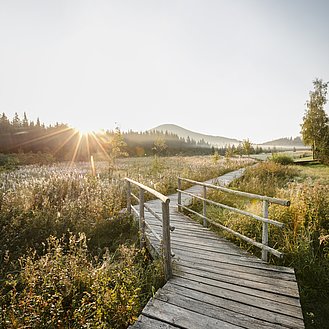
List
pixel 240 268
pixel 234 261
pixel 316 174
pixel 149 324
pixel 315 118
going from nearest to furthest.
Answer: pixel 149 324 < pixel 240 268 < pixel 234 261 < pixel 316 174 < pixel 315 118

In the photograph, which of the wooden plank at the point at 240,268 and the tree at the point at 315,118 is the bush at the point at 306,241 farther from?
the tree at the point at 315,118

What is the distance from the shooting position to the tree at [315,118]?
34094mm

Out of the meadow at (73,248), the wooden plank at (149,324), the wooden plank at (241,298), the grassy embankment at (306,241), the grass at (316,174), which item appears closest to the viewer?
the wooden plank at (149,324)

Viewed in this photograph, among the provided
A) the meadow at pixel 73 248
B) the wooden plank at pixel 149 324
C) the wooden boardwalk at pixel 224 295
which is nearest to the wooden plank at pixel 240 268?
the wooden boardwalk at pixel 224 295

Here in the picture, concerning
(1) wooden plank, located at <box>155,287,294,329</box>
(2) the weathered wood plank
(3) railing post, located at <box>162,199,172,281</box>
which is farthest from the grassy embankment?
(3) railing post, located at <box>162,199,172,281</box>

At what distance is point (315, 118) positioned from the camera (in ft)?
113

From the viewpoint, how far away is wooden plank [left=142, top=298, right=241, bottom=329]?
278cm

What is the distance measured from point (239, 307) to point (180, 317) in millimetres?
849

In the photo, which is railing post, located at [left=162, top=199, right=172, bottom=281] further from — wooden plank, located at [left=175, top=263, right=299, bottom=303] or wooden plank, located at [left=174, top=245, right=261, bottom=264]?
wooden plank, located at [left=174, top=245, right=261, bottom=264]

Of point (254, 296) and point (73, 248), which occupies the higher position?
point (254, 296)

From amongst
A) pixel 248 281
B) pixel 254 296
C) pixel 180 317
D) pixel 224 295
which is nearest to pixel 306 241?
pixel 248 281

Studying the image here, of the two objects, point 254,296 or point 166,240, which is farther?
point 166,240

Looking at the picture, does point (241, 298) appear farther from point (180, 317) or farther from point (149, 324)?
point (149, 324)

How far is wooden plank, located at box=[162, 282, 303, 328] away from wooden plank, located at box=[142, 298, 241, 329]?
1.05 feet
